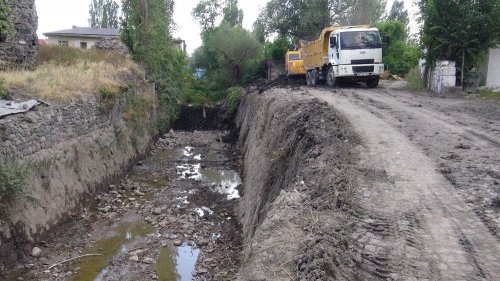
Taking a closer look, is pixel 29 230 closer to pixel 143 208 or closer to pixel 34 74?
pixel 143 208

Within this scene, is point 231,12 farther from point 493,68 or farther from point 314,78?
point 493,68

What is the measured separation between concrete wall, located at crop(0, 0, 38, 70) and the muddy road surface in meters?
6.84

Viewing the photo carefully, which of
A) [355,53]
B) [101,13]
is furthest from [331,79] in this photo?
[101,13]

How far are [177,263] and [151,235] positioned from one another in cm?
181

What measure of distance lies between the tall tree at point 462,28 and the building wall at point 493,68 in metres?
0.43

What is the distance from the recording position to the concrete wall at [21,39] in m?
17.7

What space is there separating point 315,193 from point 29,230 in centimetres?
727

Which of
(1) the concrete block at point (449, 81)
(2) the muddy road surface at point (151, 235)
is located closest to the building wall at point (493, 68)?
(1) the concrete block at point (449, 81)

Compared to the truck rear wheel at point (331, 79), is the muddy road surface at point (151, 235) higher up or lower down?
lower down

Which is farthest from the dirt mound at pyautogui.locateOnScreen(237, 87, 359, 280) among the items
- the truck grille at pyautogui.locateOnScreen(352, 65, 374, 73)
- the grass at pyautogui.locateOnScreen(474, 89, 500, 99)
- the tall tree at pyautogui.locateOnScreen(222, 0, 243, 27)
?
the tall tree at pyautogui.locateOnScreen(222, 0, 243, 27)

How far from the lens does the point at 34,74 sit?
15.1m

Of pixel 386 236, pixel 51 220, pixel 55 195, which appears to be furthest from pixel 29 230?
pixel 386 236

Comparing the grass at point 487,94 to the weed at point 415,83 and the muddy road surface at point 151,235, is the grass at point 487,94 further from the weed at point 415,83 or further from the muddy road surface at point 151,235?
the muddy road surface at point 151,235

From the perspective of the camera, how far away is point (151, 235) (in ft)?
38.2
